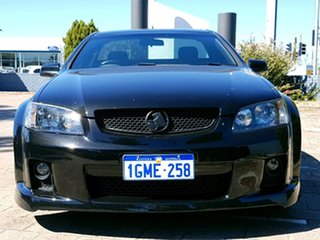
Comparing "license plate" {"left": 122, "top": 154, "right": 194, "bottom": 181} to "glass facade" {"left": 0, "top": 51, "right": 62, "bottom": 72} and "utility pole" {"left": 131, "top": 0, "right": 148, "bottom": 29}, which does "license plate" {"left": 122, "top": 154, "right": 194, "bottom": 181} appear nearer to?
"utility pole" {"left": 131, "top": 0, "right": 148, "bottom": 29}

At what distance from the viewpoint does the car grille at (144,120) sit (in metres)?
2.94

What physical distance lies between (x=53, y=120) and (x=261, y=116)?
130 centimetres

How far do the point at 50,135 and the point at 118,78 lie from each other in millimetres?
724

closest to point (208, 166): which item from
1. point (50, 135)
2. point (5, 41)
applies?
point (50, 135)

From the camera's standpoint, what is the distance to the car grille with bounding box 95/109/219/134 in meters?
2.94

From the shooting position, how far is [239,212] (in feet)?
11.6

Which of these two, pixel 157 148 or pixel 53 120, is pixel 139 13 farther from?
pixel 157 148

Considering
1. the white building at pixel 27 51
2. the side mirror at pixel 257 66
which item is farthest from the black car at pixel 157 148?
the white building at pixel 27 51

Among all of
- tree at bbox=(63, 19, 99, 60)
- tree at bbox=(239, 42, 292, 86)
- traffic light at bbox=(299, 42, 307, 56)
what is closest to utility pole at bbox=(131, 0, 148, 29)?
tree at bbox=(239, 42, 292, 86)

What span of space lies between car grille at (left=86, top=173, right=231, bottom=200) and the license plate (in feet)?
0.26

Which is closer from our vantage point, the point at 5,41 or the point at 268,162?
the point at 268,162

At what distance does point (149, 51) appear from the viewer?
456 cm

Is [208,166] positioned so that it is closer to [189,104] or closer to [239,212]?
[189,104]

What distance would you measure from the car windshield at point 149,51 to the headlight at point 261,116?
1.19m
